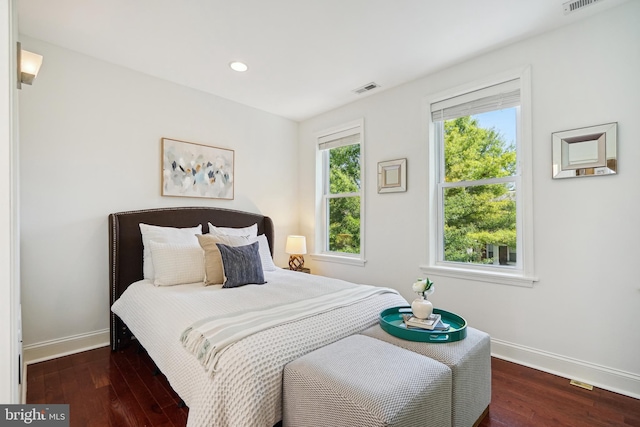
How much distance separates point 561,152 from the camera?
227 cm

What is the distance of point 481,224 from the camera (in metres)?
2.80

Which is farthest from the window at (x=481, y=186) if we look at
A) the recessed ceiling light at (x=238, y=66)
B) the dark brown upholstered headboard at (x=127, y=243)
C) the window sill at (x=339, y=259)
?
the dark brown upholstered headboard at (x=127, y=243)

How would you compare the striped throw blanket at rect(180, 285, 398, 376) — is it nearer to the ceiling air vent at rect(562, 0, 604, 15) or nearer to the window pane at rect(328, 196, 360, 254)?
the window pane at rect(328, 196, 360, 254)

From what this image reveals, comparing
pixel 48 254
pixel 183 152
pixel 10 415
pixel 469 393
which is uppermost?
pixel 183 152

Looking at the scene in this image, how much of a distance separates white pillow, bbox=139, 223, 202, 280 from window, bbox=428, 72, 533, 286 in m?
2.38

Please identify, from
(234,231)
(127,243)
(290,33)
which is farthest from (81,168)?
(290,33)

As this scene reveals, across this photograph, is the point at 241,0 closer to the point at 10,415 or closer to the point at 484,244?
the point at 10,415

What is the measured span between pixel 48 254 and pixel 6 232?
2399 millimetres

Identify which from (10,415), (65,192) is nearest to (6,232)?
(10,415)

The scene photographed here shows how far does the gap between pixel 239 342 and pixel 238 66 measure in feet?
8.18

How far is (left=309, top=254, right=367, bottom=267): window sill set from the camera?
3.63 meters

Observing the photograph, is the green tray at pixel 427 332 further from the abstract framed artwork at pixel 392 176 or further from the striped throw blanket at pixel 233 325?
the abstract framed artwork at pixel 392 176

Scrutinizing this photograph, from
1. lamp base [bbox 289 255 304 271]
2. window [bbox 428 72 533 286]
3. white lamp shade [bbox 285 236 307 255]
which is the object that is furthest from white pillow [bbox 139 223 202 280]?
window [bbox 428 72 533 286]

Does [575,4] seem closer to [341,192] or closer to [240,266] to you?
[341,192]
